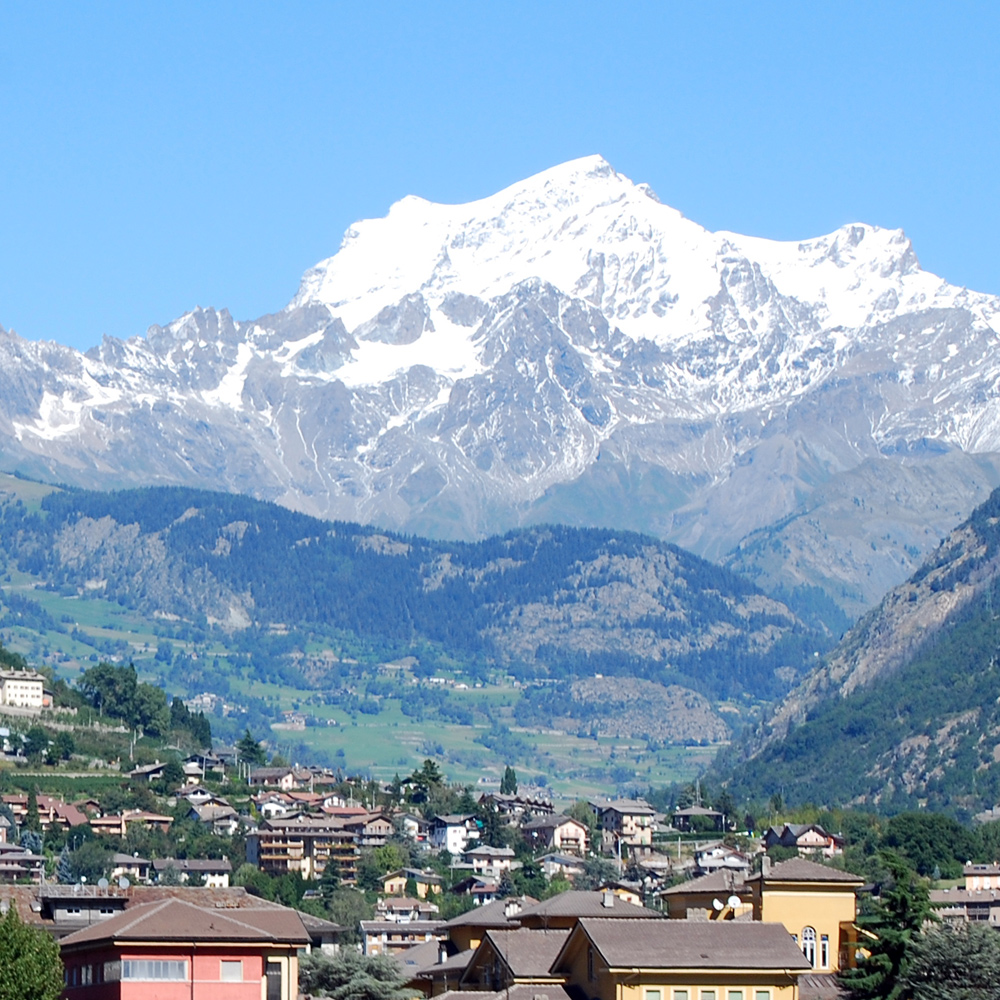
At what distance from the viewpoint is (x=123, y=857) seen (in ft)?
625

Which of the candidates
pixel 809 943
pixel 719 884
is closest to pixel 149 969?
pixel 809 943

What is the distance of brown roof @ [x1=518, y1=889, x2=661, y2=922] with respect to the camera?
262ft

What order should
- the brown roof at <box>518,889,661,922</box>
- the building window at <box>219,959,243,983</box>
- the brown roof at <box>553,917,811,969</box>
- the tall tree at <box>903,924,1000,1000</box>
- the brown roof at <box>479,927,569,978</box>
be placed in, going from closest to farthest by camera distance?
the building window at <box>219,959,243,983</box>, the brown roof at <box>553,917,811,969</box>, the brown roof at <box>479,927,569,978</box>, the tall tree at <box>903,924,1000,1000</box>, the brown roof at <box>518,889,661,922</box>

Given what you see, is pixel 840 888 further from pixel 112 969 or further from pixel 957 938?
pixel 112 969

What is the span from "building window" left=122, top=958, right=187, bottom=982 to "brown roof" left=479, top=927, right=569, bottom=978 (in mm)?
13038

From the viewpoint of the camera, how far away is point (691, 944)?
219ft

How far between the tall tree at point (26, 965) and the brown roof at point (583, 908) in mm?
26124

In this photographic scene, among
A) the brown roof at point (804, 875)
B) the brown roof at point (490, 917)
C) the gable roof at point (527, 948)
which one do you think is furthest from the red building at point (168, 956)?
the brown roof at point (490, 917)

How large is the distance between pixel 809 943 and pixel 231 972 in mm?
22865

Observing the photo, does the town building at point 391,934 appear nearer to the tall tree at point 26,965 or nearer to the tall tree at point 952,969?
the tall tree at point 952,969

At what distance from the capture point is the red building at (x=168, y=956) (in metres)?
60.2

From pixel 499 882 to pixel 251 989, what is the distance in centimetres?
13821

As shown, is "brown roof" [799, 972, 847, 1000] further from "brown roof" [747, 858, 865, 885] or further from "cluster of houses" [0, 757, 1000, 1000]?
"brown roof" [747, 858, 865, 885]

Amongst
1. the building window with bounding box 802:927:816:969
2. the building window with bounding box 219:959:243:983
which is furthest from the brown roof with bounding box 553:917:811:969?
the building window with bounding box 219:959:243:983
